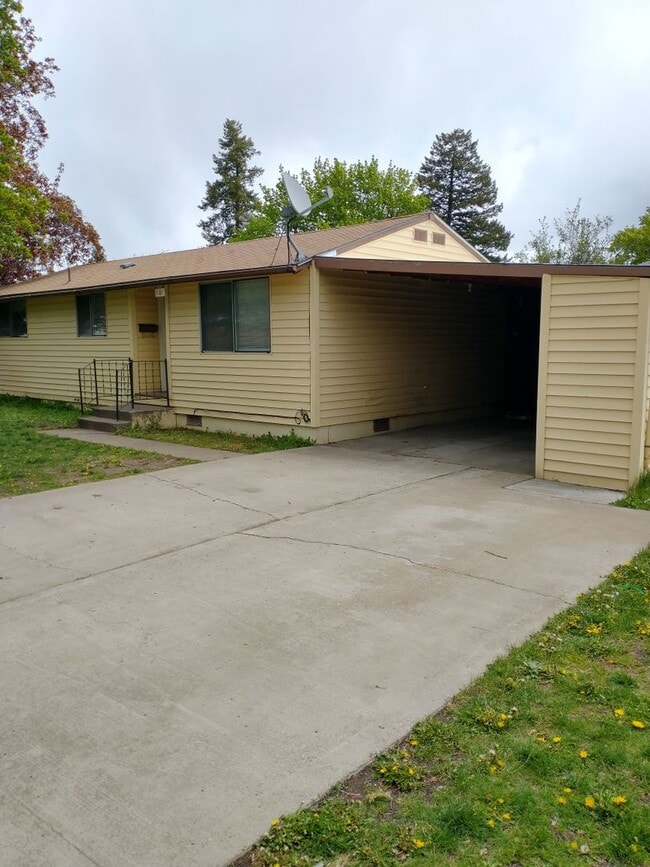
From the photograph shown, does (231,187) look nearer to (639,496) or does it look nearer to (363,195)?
(363,195)

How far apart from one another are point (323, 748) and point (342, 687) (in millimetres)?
518

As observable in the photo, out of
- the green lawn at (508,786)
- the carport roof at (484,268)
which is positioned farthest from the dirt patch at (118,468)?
the green lawn at (508,786)

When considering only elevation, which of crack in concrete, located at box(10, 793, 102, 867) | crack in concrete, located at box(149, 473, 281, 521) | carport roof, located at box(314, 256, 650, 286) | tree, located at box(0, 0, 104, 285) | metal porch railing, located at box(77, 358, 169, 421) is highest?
tree, located at box(0, 0, 104, 285)

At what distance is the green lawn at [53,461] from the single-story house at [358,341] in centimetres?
224

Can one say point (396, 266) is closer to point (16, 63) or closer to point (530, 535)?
point (530, 535)

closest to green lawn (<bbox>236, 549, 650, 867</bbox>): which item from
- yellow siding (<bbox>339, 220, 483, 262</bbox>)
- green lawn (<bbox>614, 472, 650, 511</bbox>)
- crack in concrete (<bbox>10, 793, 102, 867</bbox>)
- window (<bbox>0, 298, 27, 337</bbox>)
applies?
Result: crack in concrete (<bbox>10, 793, 102, 867</bbox>)

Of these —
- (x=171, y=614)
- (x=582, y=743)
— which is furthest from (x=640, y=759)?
(x=171, y=614)

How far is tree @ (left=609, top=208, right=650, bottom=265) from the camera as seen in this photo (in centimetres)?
3388

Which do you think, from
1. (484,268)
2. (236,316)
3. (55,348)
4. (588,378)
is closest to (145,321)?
(236,316)

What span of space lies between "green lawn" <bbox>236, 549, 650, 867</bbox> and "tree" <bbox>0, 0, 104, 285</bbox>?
Answer: 14820 millimetres

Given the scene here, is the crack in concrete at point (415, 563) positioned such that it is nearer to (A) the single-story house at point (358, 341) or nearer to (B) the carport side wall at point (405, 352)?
(A) the single-story house at point (358, 341)

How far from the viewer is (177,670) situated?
11.5 ft

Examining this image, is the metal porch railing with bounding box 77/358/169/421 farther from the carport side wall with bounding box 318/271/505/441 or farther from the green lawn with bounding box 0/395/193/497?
the carport side wall with bounding box 318/271/505/441

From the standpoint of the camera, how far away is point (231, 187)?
1941 inches
